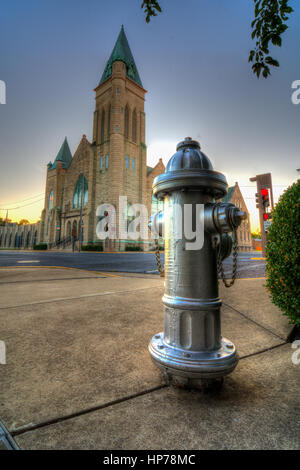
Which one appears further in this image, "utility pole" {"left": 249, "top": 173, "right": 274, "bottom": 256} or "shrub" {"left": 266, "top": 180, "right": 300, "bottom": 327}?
"utility pole" {"left": 249, "top": 173, "right": 274, "bottom": 256}

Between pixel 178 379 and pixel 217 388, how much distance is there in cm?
22

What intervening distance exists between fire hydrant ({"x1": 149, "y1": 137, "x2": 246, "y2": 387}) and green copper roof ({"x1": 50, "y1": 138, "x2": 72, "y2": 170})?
45320mm

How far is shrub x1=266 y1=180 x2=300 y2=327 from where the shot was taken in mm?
1992

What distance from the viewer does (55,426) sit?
1.01 meters

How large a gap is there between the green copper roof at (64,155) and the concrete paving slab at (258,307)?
44180 millimetres

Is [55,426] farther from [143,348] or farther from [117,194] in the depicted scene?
[117,194]

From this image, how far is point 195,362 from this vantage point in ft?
3.94

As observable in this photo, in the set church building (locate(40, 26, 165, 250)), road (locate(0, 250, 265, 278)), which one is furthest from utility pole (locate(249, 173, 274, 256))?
church building (locate(40, 26, 165, 250))

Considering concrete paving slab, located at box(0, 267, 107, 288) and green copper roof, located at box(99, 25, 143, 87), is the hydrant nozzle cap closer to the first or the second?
concrete paving slab, located at box(0, 267, 107, 288)

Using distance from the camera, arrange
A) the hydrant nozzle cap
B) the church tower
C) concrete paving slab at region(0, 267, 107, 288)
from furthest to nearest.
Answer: the church tower → concrete paving slab at region(0, 267, 107, 288) → the hydrant nozzle cap

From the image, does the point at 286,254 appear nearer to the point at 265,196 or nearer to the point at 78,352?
the point at 78,352

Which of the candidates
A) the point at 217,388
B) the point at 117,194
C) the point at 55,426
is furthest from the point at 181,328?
the point at 117,194

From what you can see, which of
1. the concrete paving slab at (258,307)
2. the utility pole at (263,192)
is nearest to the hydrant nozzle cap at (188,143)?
the concrete paving slab at (258,307)

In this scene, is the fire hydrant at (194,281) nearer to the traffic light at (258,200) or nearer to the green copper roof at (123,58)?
the traffic light at (258,200)
